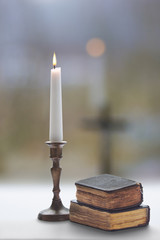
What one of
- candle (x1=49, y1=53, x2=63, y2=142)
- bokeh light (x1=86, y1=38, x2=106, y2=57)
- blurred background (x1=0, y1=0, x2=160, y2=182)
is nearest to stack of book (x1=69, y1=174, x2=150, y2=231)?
candle (x1=49, y1=53, x2=63, y2=142)

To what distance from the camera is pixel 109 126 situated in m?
1.46

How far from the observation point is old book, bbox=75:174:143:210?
71 cm

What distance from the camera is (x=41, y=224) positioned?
78cm

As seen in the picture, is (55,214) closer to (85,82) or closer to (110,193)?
(110,193)

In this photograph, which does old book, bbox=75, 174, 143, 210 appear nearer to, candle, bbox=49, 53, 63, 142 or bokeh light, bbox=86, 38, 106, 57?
candle, bbox=49, 53, 63, 142

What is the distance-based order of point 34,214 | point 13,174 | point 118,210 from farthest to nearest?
point 13,174, point 34,214, point 118,210

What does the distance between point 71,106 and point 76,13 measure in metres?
0.35

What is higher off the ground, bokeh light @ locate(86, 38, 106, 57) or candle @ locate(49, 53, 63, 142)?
bokeh light @ locate(86, 38, 106, 57)

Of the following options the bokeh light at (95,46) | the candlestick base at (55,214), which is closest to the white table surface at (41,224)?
the candlestick base at (55,214)

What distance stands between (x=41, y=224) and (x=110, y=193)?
0.17 meters

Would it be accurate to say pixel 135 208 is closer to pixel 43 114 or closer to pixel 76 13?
pixel 43 114

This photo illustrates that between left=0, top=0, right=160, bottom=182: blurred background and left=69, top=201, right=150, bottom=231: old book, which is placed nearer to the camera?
left=69, top=201, right=150, bottom=231: old book

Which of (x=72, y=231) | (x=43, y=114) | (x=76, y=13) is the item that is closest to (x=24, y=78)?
(x=43, y=114)

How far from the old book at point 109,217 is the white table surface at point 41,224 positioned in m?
0.01
